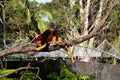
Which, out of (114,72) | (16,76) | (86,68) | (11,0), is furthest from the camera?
(11,0)

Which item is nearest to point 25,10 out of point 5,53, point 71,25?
point 71,25

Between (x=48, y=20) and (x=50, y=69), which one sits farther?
(x=48, y=20)

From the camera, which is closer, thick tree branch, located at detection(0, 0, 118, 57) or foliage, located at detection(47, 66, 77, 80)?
thick tree branch, located at detection(0, 0, 118, 57)

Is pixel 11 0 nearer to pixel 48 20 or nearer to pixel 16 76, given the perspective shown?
pixel 48 20

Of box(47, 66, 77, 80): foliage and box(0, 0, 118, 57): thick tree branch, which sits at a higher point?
box(0, 0, 118, 57): thick tree branch

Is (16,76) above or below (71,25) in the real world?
below

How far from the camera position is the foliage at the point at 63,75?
30.7 ft

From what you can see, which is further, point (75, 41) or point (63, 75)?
point (63, 75)

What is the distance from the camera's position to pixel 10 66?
1150 cm

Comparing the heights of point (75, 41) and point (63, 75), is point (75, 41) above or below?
above

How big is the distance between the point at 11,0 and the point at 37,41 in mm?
13881

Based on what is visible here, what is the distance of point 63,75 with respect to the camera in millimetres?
9734

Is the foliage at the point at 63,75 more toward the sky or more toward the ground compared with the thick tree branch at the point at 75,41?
more toward the ground

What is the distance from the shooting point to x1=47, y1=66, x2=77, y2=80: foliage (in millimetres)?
9342
